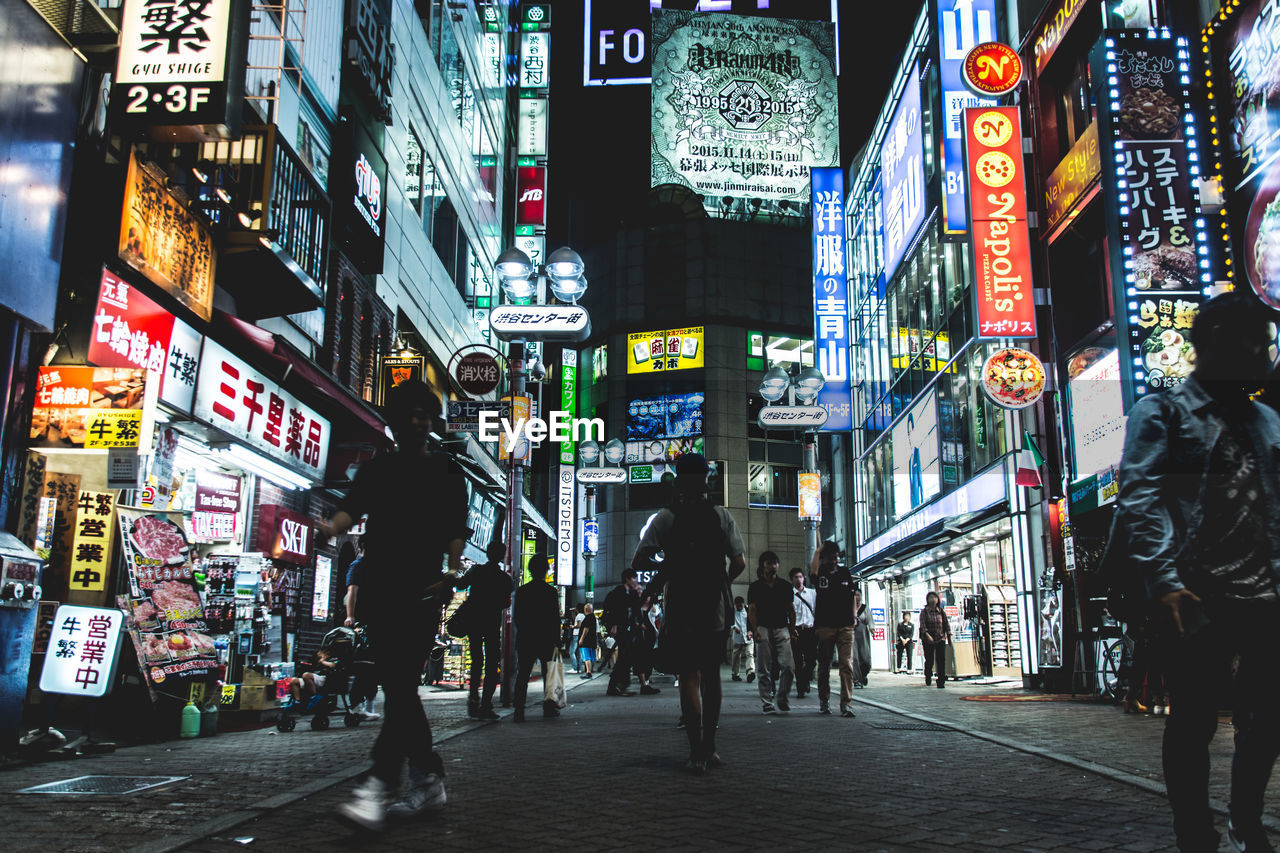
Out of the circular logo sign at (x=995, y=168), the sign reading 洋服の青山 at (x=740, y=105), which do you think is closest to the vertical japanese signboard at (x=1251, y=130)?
the circular logo sign at (x=995, y=168)

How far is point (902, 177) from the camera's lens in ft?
83.6

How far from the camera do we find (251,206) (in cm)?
1160

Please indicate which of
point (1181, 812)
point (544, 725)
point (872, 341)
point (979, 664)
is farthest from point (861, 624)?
point (872, 341)

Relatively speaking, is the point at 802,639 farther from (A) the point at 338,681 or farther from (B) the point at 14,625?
(B) the point at 14,625

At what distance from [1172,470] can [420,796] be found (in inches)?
132

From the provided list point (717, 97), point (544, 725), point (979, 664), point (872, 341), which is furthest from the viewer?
point (717, 97)

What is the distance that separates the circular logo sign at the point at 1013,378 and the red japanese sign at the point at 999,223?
547 millimetres

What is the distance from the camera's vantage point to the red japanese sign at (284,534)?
13.5 metres

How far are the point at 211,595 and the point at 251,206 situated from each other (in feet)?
15.2

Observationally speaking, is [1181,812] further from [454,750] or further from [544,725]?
[544,725]

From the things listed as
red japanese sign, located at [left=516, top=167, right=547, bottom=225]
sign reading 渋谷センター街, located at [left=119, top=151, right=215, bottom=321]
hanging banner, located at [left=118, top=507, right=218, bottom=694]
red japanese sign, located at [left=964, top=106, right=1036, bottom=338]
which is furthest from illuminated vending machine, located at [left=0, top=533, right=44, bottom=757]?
red japanese sign, located at [left=516, top=167, right=547, bottom=225]

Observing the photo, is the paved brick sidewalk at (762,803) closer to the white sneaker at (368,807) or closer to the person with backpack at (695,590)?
the white sneaker at (368,807)

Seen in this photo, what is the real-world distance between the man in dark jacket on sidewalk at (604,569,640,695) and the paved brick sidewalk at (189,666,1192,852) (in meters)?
7.36

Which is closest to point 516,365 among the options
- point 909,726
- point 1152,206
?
point 909,726
